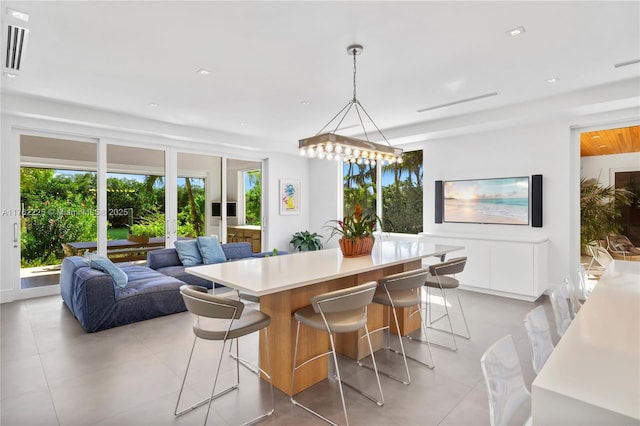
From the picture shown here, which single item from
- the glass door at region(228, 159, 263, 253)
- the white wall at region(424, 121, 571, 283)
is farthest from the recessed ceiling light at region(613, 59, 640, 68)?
the glass door at region(228, 159, 263, 253)

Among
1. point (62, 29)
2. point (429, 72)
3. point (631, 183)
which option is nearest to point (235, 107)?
point (62, 29)

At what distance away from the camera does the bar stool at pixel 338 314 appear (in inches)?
84.9

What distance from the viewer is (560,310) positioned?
2.33 metres

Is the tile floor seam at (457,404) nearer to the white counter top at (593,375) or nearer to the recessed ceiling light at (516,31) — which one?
the white counter top at (593,375)

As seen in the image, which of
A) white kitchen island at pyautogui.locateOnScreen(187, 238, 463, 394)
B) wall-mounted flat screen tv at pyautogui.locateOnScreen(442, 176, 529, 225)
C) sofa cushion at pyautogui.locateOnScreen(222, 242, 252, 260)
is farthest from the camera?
sofa cushion at pyautogui.locateOnScreen(222, 242, 252, 260)

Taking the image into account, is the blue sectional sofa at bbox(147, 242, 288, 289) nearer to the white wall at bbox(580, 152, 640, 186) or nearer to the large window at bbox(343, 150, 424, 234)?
the large window at bbox(343, 150, 424, 234)

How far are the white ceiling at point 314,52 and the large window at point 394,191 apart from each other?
1887mm

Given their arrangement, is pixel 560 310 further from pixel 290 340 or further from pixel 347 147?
pixel 347 147

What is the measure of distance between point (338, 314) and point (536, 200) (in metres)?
4.11

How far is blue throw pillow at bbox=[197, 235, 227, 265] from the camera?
573 cm

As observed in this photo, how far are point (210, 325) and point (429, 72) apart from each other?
321 centimetres

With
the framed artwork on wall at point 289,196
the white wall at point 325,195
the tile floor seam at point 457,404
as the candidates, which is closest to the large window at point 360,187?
the white wall at point 325,195

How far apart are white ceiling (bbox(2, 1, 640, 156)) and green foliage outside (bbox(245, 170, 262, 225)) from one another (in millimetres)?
2764

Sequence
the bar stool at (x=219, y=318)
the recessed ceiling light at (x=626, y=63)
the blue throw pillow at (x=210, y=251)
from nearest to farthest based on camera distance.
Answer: the bar stool at (x=219, y=318)
the recessed ceiling light at (x=626, y=63)
the blue throw pillow at (x=210, y=251)
